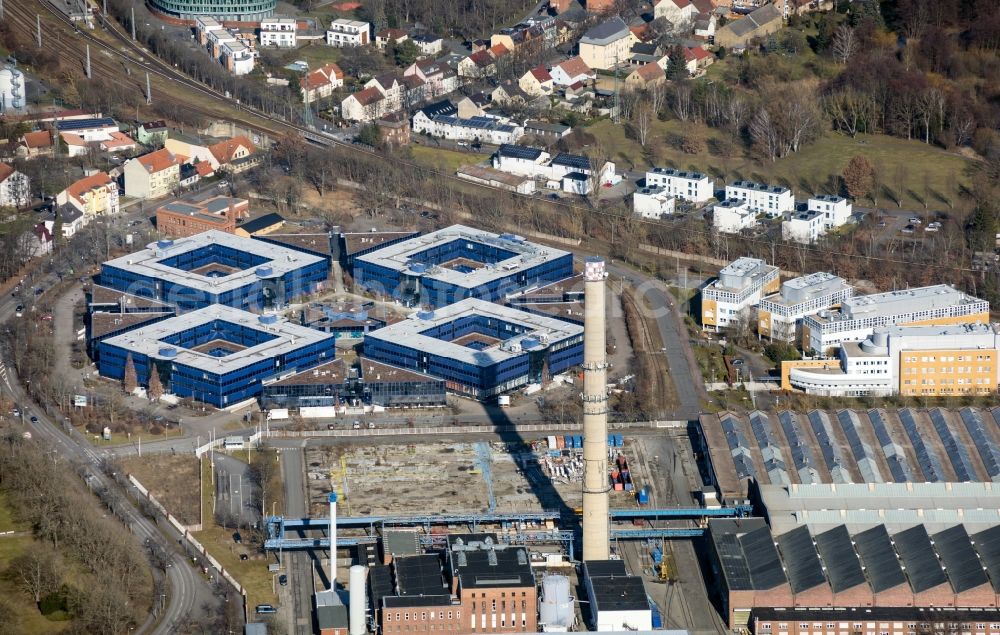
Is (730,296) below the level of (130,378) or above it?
above

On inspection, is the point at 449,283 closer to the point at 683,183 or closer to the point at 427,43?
the point at 683,183

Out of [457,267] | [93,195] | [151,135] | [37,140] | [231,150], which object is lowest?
[457,267]

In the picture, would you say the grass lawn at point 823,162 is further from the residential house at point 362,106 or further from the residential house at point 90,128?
the residential house at point 90,128

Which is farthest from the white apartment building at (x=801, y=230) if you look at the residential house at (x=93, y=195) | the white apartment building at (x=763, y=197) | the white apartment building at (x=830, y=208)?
the residential house at (x=93, y=195)

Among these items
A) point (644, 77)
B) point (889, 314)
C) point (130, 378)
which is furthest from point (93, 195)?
point (889, 314)

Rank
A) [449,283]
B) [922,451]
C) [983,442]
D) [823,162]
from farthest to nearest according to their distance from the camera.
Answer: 1. [823,162]
2. [449,283]
3. [983,442]
4. [922,451]

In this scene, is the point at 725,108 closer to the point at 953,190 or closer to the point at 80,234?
the point at 953,190

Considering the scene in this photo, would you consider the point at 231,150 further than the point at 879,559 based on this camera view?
Yes
